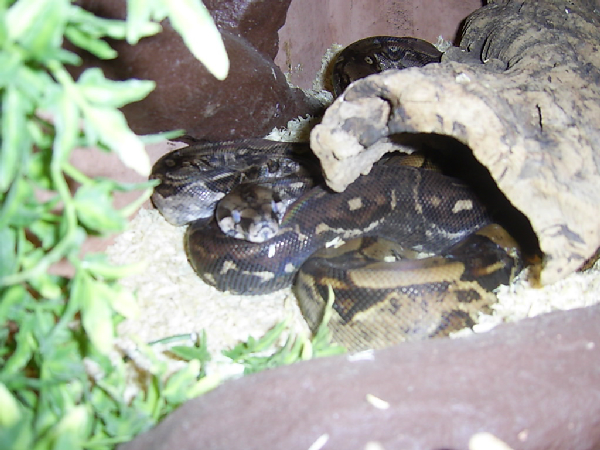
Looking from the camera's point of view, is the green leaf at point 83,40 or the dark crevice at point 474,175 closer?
the green leaf at point 83,40

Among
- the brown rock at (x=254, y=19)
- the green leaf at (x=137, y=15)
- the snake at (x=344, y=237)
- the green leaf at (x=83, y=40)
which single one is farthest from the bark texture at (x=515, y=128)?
the brown rock at (x=254, y=19)

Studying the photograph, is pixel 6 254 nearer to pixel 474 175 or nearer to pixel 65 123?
pixel 65 123

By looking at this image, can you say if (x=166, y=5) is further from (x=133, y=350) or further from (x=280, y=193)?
(x=280, y=193)

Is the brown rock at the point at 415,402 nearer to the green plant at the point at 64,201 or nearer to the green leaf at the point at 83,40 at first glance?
the green plant at the point at 64,201

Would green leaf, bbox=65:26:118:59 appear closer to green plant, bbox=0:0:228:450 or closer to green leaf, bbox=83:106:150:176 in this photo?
green plant, bbox=0:0:228:450

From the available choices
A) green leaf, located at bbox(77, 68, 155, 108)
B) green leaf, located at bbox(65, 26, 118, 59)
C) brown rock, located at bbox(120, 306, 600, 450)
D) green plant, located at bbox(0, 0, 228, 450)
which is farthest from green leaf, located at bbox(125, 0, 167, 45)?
brown rock, located at bbox(120, 306, 600, 450)

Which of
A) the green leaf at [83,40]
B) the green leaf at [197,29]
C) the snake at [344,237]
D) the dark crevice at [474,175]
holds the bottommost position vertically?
the snake at [344,237]
